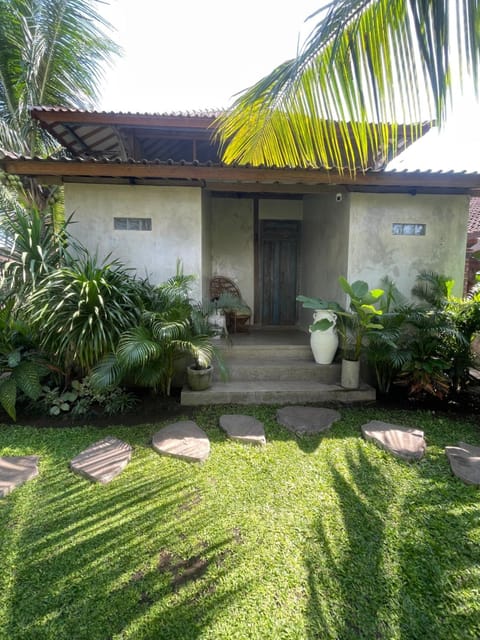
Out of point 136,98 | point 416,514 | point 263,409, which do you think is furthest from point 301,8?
point 136,98

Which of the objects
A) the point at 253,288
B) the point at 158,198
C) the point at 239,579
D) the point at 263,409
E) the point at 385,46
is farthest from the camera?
the point at 253,288

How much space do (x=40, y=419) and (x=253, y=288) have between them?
5162 mm

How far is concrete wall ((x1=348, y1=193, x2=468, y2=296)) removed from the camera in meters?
5.44

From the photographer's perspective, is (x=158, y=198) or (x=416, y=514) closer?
(x=416, y=514)

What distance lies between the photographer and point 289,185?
5.45 meters

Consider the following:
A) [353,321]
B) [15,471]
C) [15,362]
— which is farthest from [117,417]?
[353,321]

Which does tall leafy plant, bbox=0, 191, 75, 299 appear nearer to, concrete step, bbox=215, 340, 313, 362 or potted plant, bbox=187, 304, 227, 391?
potted plant, bbox=187, 304, 227, 391

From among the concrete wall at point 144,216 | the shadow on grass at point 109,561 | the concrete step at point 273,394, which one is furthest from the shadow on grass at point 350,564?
the concrete wall at point 144,216

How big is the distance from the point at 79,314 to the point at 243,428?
2.40 meters

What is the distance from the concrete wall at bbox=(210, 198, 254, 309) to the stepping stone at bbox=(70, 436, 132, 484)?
5.05m

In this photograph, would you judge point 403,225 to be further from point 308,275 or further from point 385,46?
point 385,46

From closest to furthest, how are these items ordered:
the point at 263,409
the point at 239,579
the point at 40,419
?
1. the point at 239,579
2. the point at 40,419
3. the point at 263,409

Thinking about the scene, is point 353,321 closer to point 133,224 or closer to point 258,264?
point 258,264

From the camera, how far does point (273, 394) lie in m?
4.69
